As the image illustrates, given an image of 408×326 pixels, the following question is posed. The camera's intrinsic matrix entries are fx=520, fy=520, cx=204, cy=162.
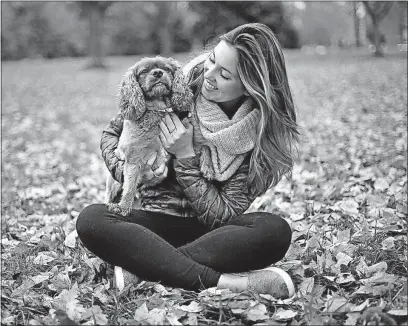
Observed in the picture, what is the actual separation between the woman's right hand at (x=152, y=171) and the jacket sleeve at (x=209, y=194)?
0.30ft

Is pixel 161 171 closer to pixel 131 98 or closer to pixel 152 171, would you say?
pixel 152 171

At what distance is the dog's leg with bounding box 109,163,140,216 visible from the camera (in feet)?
9.79

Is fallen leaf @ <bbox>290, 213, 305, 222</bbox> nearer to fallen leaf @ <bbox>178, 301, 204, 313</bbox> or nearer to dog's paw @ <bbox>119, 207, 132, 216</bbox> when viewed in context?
dog's paw @ <bbox>119, 207, 132, 216</bbox>

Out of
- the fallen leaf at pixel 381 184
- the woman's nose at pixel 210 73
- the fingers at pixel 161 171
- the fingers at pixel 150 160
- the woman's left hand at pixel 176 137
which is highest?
the woman's nose at pixel 210 73

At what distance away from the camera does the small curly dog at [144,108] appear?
283cm

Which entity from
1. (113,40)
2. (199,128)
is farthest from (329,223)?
(113,40)

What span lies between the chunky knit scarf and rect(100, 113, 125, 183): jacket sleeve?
505mm

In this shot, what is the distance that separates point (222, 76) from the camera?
9.36 feet

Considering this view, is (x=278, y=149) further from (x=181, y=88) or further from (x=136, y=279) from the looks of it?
(x=136, y=279)

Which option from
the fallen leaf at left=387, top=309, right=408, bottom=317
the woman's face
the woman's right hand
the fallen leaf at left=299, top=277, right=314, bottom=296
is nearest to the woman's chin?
the woman's face

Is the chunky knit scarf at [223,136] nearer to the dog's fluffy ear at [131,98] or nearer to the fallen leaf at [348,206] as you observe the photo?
the dog's fluffy ear at [131,98]

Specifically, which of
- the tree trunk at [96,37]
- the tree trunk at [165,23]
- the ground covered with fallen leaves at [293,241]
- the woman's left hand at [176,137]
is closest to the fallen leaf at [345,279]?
the ground covered with fallen leaves at [293,241]

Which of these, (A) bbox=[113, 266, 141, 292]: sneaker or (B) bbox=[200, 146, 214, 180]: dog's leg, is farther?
(B) bbox=[200, 146, 214, 180]: dog's leg

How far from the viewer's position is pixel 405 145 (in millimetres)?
5582
